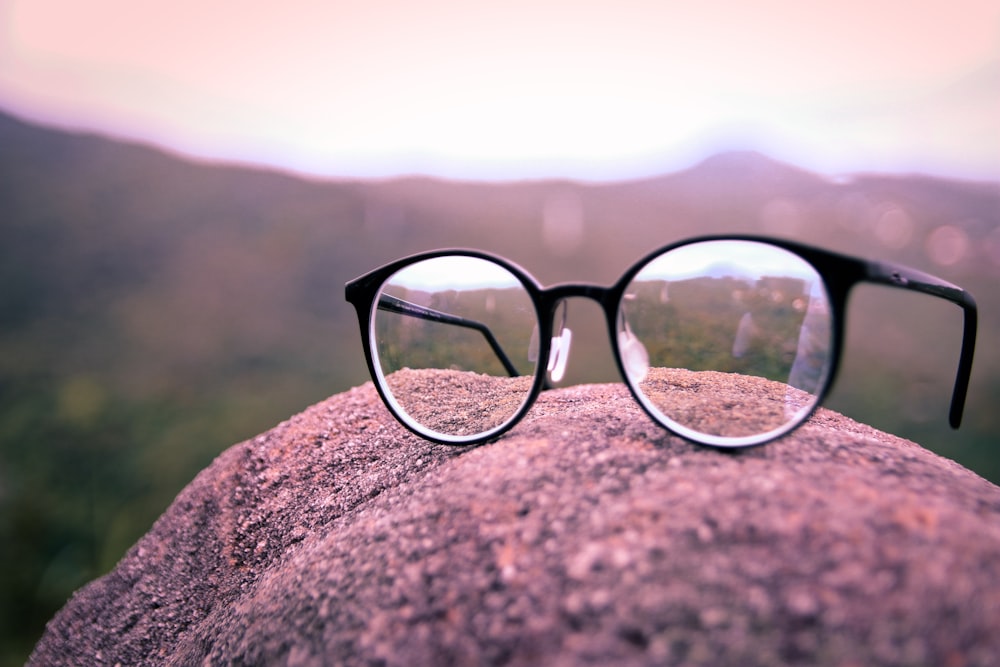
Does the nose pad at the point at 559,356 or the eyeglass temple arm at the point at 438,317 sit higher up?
the eyeglass temple arm at the point at 438,317

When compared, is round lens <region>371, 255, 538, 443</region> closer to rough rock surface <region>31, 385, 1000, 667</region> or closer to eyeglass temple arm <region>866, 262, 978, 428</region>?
rough rock surface <region>31, 385, 1000, 667</region>

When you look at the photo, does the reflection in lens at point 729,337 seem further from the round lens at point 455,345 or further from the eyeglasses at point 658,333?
the round lens at point 455,345

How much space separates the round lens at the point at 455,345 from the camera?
52.1 inches

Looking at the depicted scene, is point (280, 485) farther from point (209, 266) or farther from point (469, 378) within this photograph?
point (209, 266)

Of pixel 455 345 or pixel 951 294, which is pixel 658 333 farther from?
pixel 951 294

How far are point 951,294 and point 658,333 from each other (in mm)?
817

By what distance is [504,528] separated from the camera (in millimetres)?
896

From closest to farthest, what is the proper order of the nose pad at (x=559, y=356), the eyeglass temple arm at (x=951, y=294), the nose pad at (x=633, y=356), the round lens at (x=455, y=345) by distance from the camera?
1. the eyeglass temple arm at (x=951, y=294)
2. the nose pad at (x=633, y=356)
3. the round lens at (x=455, y=345)
4. the nose pad at (x=559, y=356)

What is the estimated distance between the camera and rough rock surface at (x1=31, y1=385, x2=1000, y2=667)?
2.16 feet

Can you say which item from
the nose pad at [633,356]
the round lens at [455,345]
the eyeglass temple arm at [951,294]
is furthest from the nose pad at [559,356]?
the eyeglass temple arm at [951,294]

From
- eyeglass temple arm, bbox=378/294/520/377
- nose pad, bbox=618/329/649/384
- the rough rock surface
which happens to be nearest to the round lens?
eyeglass temple arm, bbox=378/294/520/377

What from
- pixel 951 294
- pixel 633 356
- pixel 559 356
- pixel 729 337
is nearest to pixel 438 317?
pixel 559 356

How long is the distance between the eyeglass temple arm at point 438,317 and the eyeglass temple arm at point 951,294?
0.87 meters

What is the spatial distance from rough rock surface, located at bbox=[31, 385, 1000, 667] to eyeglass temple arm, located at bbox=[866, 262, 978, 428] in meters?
0.37
